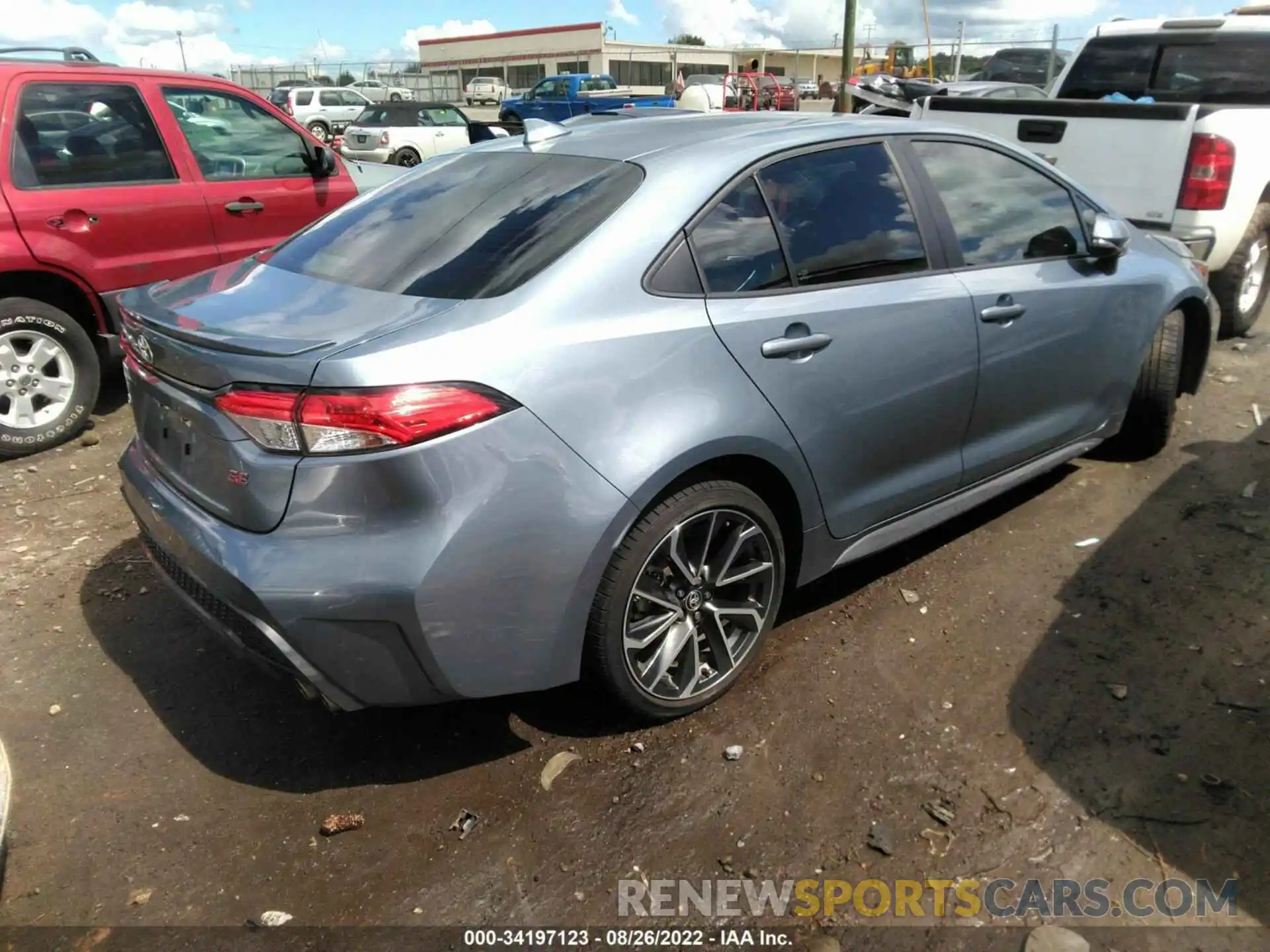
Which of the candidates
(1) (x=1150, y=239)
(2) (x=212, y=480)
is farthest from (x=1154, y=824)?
(1) (x=1150, y=239)

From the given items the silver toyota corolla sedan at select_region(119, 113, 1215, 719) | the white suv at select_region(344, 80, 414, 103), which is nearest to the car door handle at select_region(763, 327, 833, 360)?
the silver toyota corolla sedan at select_region(119, 113, 1215, 719)

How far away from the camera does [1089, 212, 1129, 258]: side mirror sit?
3.89 meters

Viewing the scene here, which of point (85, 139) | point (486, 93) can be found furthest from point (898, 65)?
point (85, 139)

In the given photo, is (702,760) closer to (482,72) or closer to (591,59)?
(591,59)

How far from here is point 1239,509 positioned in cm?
430

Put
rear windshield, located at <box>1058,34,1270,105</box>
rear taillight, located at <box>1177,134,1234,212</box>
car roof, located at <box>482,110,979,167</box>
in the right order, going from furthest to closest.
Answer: rear windshield, located at <box>1058,34,1270,105</box>, rear taillight, located at <box>1177,134,1234,212</box>, car roof, located at <box>482,110,979,167</box>

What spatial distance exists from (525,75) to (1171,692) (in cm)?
6143

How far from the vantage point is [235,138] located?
19.6ft

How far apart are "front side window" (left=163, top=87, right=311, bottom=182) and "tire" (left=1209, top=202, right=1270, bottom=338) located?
6067mm

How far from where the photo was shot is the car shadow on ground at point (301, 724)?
2820 millimetres

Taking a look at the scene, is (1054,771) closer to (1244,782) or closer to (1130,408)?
(1244,782)

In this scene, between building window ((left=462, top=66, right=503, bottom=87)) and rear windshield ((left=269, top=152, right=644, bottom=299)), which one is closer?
rear windshield ((left=269, top=152, right=644, bottom=299))

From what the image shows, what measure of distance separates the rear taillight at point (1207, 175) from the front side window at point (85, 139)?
592 cm

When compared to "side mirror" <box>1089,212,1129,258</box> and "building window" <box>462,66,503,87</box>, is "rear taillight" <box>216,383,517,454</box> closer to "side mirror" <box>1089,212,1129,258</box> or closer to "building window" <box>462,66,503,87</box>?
"side mirror" <box>1089,212,1129,258</box>
